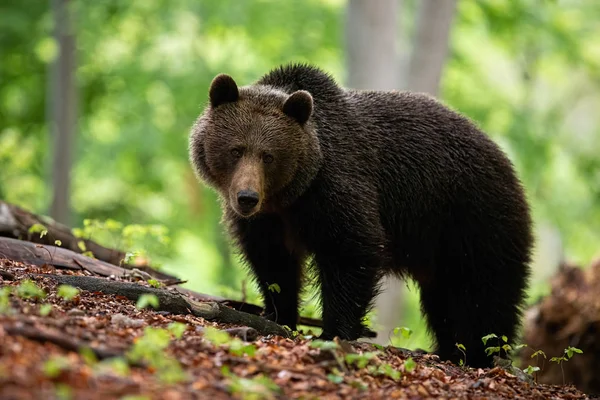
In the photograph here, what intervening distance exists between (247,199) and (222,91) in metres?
1.13

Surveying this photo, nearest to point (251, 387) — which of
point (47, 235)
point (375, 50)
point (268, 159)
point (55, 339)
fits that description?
point (55, 339)

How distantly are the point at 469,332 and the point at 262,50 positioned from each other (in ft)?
46.9

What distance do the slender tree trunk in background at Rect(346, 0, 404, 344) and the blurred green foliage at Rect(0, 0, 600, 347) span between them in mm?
1702

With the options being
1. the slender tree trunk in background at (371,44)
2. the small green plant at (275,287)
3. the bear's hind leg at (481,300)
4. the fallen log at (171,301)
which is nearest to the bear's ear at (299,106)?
the small green plant at (275,287)

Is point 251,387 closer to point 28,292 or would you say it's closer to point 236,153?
point 28,292

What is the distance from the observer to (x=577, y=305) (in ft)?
33.0

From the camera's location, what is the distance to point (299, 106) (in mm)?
6594

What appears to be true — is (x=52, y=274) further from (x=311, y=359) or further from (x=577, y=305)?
(x=577, y=305)

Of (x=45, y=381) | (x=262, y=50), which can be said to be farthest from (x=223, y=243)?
(x=45, y=381)

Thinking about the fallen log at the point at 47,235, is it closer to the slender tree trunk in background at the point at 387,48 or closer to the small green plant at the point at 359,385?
the small green plant at the point at 359,385

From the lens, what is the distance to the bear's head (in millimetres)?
6496

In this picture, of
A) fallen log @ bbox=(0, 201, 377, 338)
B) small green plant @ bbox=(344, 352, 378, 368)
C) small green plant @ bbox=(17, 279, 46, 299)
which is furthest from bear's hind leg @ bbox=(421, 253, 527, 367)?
small green plant @ bbox=(17, 279, 46, 299)

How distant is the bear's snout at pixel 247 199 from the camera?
20.0 ft

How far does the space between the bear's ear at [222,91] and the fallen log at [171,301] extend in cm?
173
